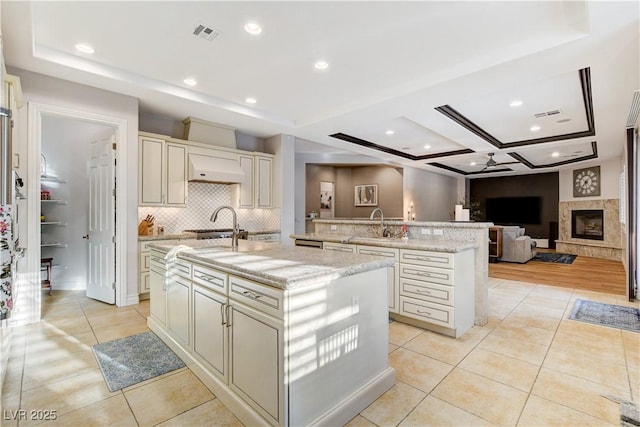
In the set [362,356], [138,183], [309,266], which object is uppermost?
[138,183]

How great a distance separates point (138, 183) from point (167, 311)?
2264 millimetres

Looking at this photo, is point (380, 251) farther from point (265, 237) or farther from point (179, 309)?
point (265, 237)

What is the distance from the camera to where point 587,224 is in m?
9.45

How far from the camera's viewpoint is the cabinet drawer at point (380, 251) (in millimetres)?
3429

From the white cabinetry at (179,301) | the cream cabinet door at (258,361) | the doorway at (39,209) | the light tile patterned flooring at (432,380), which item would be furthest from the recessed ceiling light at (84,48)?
the cream cabinet door at (258,361)

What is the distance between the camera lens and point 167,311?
2.76 m

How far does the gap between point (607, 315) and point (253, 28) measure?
16.7 ft

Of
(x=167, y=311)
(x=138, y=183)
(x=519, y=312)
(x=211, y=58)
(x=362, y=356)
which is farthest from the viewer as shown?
(x=138, y=183)

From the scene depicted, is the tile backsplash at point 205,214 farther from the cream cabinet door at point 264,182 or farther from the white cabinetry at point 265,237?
the cream cabinet door at point 264,182

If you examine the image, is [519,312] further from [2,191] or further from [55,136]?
[55,136]

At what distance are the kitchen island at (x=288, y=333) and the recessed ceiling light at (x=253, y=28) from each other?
1980 mm

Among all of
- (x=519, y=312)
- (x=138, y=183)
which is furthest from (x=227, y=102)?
(x=519, y=312)

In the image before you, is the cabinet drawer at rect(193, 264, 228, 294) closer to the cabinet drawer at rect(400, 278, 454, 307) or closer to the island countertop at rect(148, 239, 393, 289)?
the island countertop at rect(148, 239, 393, 289)

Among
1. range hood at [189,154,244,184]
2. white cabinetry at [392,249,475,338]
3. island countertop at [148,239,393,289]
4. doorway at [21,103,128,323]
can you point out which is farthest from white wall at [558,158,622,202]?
doorway at [21,103,128,323]
